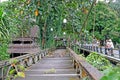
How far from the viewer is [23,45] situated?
1335 inches

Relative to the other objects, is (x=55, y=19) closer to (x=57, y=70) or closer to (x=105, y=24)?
(x=57, y=70)

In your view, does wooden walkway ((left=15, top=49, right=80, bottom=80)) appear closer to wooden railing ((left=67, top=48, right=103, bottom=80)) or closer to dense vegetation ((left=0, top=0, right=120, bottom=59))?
wooden railing ((left=67, top=48, right=103, bottom=80))

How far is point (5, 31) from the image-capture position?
5.95 m

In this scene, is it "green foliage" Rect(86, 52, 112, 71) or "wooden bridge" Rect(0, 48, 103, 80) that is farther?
"green foliage" Rect(86, 52, 112, 71)

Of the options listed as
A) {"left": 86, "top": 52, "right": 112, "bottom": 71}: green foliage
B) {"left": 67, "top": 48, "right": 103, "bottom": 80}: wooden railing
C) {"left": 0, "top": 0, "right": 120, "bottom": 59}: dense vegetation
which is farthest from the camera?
{"left": 0, "top": 0, "right": 120, "bottom": 59}: dense vegetation

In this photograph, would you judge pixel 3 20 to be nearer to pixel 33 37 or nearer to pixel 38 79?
pixel 38 79

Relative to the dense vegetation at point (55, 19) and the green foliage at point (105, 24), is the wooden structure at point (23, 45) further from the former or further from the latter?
the green foliage at point (105, 24)

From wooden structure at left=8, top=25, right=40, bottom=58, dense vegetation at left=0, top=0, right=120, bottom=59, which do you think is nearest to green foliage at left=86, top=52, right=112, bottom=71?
dense vegetation at left=0, top=0, right=120, bottom=59

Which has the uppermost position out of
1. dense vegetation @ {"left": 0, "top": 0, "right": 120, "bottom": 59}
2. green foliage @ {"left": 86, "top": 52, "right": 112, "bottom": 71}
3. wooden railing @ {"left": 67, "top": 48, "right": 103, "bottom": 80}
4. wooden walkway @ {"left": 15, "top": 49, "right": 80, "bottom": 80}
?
dense vegetation @ {"left": 0, "top": 0, "right": 120, "bottom": 59}

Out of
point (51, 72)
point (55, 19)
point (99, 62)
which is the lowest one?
point (51, 72)

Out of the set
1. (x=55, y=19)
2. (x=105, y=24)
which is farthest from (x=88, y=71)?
(x=105, y=24)

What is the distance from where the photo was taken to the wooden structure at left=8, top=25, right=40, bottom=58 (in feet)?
105

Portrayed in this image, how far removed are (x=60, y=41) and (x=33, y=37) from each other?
883 inches

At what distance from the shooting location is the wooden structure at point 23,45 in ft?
105
